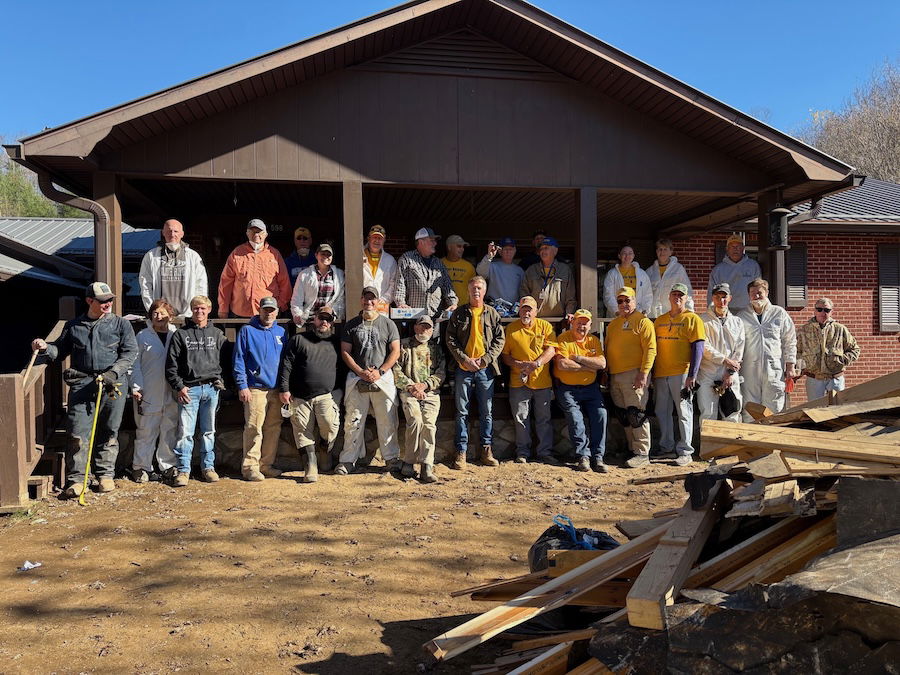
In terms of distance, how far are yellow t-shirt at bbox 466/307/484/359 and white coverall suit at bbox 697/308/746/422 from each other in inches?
104

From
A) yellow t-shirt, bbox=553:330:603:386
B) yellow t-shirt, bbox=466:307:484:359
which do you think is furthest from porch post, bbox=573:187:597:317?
yellow t-shirt, bbox=466:307:484:359

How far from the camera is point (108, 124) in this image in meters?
7.30

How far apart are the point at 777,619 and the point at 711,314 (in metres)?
6.50

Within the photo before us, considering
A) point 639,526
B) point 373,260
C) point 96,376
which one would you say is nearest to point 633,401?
point 373,260

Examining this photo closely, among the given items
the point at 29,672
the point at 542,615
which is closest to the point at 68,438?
the point at 29,672

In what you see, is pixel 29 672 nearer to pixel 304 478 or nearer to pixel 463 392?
pixel 304 478

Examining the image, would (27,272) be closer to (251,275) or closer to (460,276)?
(251,275)

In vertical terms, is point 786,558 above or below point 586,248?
below

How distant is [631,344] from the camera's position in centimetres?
832

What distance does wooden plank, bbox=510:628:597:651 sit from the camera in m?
3.09

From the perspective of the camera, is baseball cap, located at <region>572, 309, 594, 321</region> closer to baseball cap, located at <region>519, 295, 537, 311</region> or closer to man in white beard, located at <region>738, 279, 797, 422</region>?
baseball cap, located at <region>519, 295, 537, 311</region>

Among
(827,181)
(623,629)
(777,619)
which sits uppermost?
(827,181)

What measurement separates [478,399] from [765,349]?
351 cm

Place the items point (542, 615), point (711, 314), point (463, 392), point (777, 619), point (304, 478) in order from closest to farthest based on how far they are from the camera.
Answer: point (777, 619) < point (542, 615) < point (304, 478) < point (463, 392) < point (711, 314)
